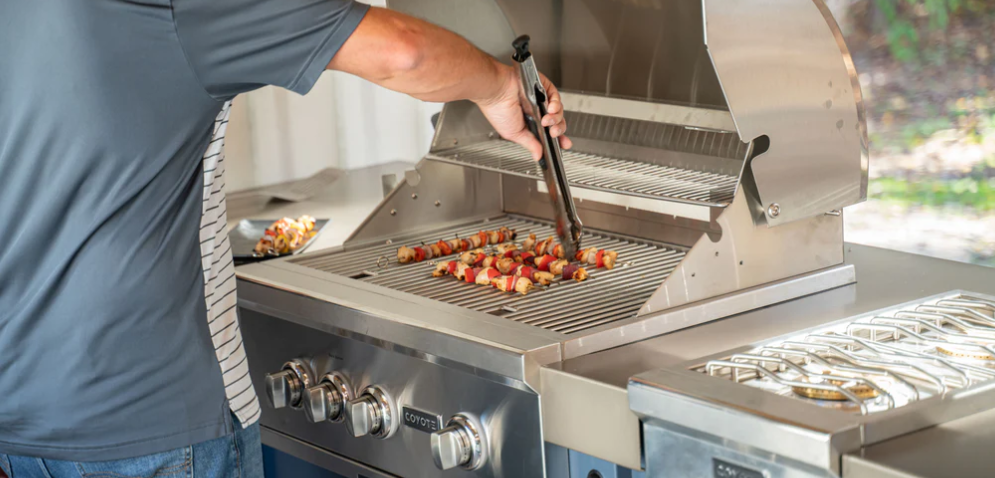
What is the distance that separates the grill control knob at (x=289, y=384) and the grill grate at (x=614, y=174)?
0.47 metres

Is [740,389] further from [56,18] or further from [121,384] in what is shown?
[56,18]

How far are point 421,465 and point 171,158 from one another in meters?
0.57

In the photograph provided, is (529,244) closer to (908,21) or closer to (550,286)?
(550,286)

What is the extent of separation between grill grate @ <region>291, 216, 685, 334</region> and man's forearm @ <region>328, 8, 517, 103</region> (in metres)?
0.35

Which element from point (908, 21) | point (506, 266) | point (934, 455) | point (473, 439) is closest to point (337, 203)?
point (506, 266)

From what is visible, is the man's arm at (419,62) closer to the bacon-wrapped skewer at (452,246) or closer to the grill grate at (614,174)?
the grill grate at (614,174)

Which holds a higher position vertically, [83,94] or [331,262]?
[83,94]

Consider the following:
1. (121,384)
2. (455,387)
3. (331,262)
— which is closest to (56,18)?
(121,384)

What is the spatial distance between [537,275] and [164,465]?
0.64 metres

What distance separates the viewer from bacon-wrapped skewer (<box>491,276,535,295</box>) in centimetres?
159

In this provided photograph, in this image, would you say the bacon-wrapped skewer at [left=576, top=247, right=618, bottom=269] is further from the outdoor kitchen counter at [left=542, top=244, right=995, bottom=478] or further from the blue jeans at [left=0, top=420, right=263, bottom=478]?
the blue jeans at [left=0, top=420, right=263, bottom=478]

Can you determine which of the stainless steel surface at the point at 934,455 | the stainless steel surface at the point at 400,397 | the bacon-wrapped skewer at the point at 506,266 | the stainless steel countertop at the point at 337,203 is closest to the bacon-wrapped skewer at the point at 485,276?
the bacon-wrapped skewer at the point at 506,266

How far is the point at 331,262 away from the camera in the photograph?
1.85 m

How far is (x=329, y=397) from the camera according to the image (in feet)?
5.19
